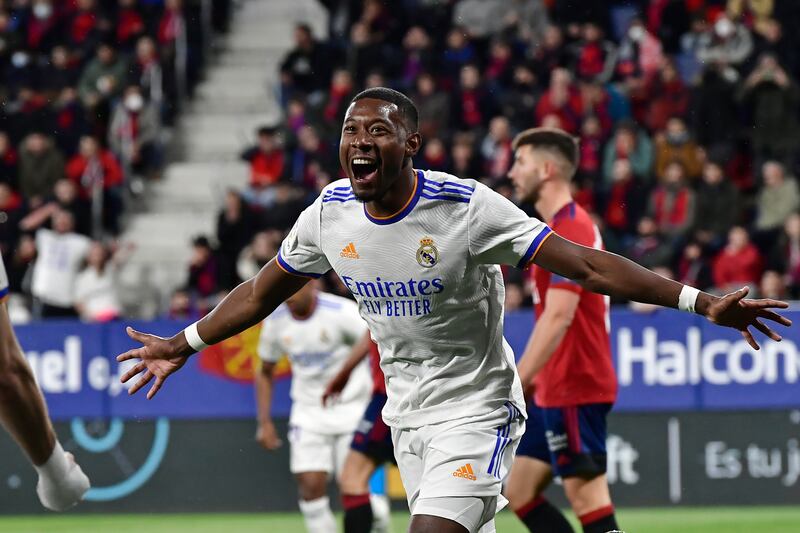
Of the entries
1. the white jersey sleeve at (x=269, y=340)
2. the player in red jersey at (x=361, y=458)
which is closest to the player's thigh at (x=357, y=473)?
the player in red jersey at (x=361, y=458)

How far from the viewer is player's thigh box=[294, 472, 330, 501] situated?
936cm

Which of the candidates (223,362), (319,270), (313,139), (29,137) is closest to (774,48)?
(313,139)

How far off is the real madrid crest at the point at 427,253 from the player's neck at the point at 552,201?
2.12 metres

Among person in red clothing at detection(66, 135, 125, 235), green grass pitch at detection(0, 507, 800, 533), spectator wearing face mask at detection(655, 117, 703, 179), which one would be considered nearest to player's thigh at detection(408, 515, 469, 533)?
green grass pitch at detection(0, 507, 800, 533)

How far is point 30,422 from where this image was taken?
19.9 feet

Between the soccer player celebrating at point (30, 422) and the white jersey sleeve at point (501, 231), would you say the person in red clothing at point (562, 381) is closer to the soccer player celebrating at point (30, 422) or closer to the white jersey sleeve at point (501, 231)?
the white jersey sleeve at point (501, 231)

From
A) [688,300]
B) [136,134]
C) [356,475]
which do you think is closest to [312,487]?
[356,475]

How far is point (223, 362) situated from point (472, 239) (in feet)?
26.1

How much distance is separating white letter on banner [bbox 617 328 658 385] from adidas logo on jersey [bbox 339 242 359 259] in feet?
23.8

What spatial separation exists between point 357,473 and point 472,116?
8.90 meters

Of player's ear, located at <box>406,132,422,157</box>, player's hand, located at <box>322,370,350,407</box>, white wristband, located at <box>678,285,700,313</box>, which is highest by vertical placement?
player's ear, located at <box>406,132,422,157</box>

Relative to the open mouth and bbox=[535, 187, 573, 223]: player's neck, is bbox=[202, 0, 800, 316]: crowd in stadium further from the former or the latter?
the open mouth

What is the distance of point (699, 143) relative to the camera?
16.2 meters

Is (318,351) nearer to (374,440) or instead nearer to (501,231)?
(374,440)
